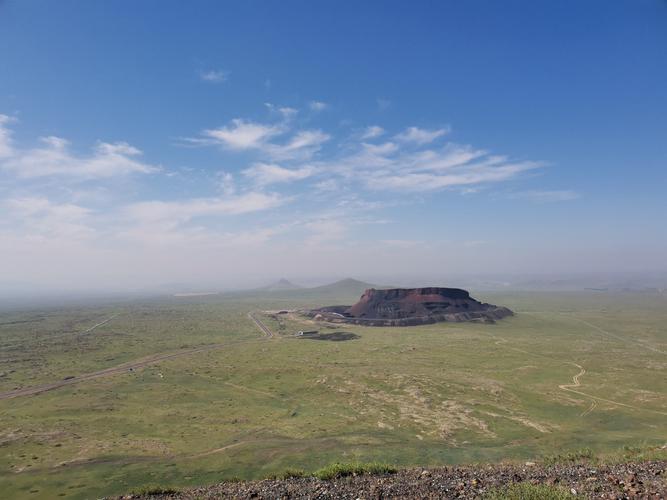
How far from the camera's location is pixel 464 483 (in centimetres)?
1554

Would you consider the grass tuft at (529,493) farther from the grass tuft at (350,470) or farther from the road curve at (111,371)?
the road curve at (111,371)

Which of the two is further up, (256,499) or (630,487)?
(630,487)

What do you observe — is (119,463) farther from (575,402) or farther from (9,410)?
(575,402)

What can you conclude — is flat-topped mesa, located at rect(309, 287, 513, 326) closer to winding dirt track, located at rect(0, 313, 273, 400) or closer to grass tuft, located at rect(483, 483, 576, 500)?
winding dirt track, located at rect(0, 313, 273, 400)

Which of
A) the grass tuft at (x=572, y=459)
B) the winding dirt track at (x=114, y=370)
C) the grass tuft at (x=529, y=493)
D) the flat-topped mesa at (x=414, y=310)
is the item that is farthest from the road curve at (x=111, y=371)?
the grass tuft at (x=572, y=459)

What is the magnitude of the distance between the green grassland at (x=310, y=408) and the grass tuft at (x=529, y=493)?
16.8m

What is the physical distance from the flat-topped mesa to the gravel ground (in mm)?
121246

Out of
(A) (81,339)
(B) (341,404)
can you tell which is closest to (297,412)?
(B) (341,404)

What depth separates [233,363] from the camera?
76312mm

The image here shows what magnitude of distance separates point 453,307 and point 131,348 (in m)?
120

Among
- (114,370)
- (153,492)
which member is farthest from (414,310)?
(153,492)

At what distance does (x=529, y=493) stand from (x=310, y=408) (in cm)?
3818

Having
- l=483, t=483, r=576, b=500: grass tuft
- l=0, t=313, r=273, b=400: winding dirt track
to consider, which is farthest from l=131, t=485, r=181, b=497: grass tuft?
l=0, t=313, r=273, b=400: winding dirt track

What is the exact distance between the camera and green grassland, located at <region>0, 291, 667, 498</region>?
31.0 m
